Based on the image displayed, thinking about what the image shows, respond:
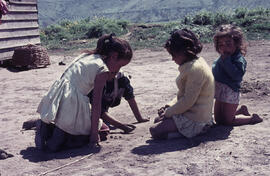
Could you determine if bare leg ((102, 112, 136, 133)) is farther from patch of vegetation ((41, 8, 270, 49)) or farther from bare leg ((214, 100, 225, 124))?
patch of vegetation ((41, 8, 270, 49))

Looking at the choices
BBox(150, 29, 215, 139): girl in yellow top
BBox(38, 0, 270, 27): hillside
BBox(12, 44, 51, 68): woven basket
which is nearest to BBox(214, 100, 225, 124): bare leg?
BBox(150, 29, 215, 139): girl in yellow top

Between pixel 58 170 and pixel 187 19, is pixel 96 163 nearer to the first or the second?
pixel 58 170

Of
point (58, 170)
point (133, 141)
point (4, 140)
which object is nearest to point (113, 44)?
point (133, 141)

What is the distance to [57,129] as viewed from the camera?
3568 mm

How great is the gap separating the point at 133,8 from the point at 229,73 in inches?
2775

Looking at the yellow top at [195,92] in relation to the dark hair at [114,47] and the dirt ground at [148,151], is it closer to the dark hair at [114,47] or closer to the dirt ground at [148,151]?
the dirt ground at [148,151]

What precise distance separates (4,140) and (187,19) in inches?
653

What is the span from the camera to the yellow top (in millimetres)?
3420

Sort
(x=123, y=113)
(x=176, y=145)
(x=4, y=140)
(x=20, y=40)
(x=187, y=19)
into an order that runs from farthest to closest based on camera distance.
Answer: (x=187, y=19)
(x=20, y=40)
(x=123, y=113)
(x=4, y=140)
(x=176, y=145)

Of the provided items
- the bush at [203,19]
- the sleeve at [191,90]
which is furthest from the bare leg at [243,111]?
the bush at [203,19]

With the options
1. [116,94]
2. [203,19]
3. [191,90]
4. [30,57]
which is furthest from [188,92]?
[203,19]

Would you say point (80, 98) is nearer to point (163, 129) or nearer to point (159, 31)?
point (163, 129)

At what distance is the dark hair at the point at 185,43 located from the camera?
3467mm

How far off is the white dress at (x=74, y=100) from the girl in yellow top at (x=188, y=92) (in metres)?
0.66
